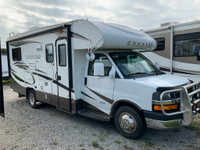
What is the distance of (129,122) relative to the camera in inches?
166

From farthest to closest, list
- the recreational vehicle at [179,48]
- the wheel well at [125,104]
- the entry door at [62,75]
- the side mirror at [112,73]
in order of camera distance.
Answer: the recreational vehicle at [179,48] → the entry door at [62,75] → the side mirror at [112,73] → the wheel well at [125,104]

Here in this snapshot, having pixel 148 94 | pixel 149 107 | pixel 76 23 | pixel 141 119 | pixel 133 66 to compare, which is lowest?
pixel 141 119

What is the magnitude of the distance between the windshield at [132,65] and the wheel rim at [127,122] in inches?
37.1

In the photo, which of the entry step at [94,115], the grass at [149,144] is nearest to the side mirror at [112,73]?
the entry step at [94,115]

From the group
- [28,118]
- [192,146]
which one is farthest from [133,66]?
[28,118]

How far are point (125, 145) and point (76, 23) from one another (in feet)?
10.7

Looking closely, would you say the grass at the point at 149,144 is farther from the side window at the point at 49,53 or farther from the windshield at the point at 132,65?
the side window at the point at 49,53

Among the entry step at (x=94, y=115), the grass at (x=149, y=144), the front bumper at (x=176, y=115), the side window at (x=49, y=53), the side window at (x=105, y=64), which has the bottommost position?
the grass at (x=149, y=144)

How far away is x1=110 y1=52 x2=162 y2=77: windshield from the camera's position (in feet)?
14.8

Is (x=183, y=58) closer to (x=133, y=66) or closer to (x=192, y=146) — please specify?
(x=133, y=66)

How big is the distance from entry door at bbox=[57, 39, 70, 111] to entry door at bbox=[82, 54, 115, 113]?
0.62m

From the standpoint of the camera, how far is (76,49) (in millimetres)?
5121

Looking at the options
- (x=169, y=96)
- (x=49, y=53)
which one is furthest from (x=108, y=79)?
(x=49, y=53)

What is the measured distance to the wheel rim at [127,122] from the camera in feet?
13.8
